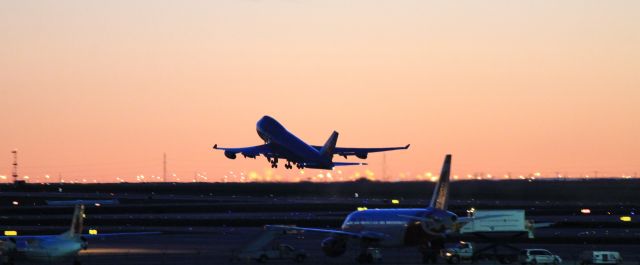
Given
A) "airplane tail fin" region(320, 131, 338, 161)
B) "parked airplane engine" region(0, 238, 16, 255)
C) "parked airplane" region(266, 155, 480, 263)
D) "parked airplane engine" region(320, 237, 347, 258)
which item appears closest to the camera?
"parked airplane engine" region(0, 238, 16, 255)

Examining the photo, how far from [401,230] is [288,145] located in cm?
4532

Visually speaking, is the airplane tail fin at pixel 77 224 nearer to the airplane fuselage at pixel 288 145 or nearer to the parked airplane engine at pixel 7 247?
the parked airplane engine at pixel 7 247

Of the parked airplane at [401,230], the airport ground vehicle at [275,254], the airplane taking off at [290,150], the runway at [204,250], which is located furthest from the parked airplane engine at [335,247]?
the airplane taking off at [290,150]

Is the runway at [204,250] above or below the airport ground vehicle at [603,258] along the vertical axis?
above

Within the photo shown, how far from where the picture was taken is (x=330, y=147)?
126750 millimetres

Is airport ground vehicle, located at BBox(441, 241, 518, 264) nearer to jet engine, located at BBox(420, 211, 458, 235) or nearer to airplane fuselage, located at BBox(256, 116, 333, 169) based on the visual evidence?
jet engine, located at BBox(420, 211, 458, 235)

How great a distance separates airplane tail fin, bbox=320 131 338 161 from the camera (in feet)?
413

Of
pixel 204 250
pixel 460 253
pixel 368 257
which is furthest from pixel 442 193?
pixel 204 250

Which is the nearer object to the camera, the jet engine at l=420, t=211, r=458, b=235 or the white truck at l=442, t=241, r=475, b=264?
the jet engine at l=420, t=211, r=458, b=235

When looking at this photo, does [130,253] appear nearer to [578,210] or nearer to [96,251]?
[96,251]

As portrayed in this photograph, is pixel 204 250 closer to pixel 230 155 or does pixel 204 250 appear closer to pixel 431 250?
pixel 431 250

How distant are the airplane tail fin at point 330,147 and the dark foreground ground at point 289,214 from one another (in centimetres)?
662

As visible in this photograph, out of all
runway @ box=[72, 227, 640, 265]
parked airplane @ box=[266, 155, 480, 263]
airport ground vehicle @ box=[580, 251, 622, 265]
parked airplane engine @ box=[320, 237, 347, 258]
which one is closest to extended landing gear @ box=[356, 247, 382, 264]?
parked airplane @ box=[266, 155, 480, 263]

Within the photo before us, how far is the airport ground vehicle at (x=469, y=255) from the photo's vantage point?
287 feet
